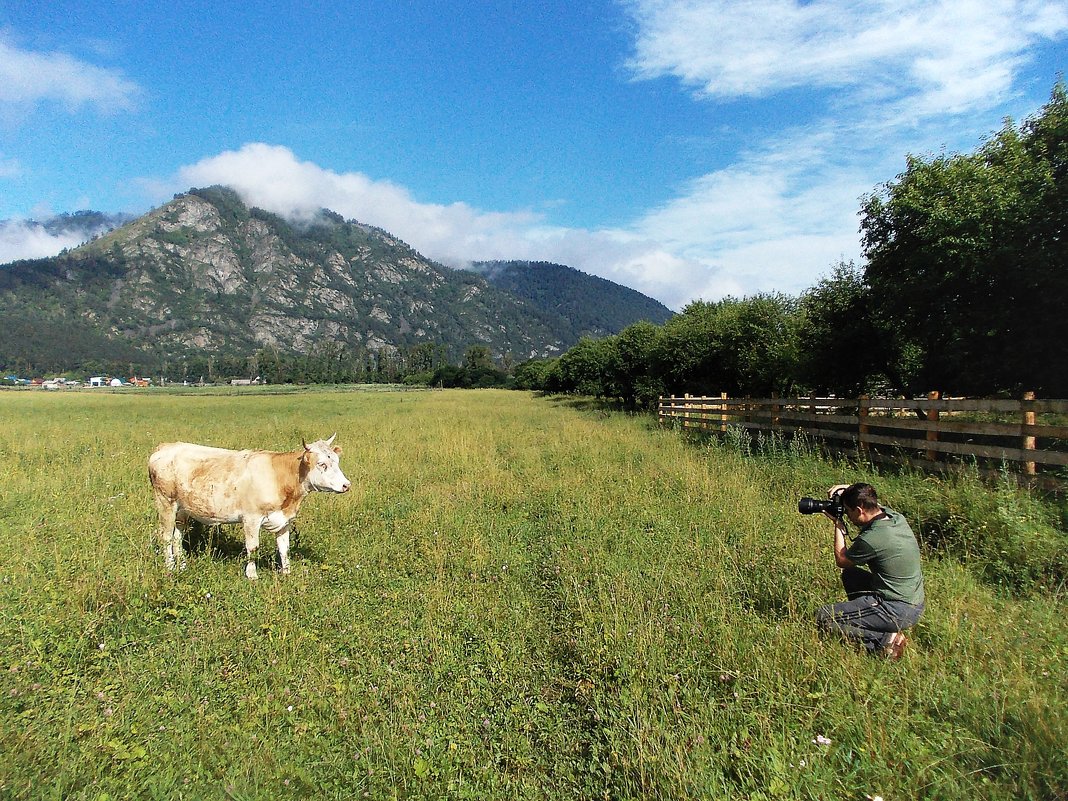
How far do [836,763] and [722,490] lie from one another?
20.2ft

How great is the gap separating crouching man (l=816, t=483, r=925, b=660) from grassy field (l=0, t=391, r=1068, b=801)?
0.65 feet

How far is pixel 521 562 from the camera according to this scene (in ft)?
21.4

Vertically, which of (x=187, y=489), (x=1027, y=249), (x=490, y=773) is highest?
(x=1027, y=249)

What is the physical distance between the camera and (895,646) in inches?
154

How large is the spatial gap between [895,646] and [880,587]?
427 millimetres

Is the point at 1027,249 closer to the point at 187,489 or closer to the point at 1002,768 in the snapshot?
the point at 1002,768

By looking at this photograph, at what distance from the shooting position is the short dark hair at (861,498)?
4254mm

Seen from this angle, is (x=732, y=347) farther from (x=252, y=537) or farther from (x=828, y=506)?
(x=252, y=537)

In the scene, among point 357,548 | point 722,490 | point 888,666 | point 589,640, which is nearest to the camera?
point 888,666

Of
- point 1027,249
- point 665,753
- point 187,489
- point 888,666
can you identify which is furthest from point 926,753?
point 1027,249

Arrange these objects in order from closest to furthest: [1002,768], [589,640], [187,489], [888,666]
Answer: [1002,768], [888,666], [589,640], [187,489]

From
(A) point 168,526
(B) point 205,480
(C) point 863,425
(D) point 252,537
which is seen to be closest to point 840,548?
(D) point 252,537

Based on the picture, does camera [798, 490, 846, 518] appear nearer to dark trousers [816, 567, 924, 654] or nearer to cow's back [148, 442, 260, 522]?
dark trousers [816, 567, 924, 654]

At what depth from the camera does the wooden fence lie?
22.0 feet
